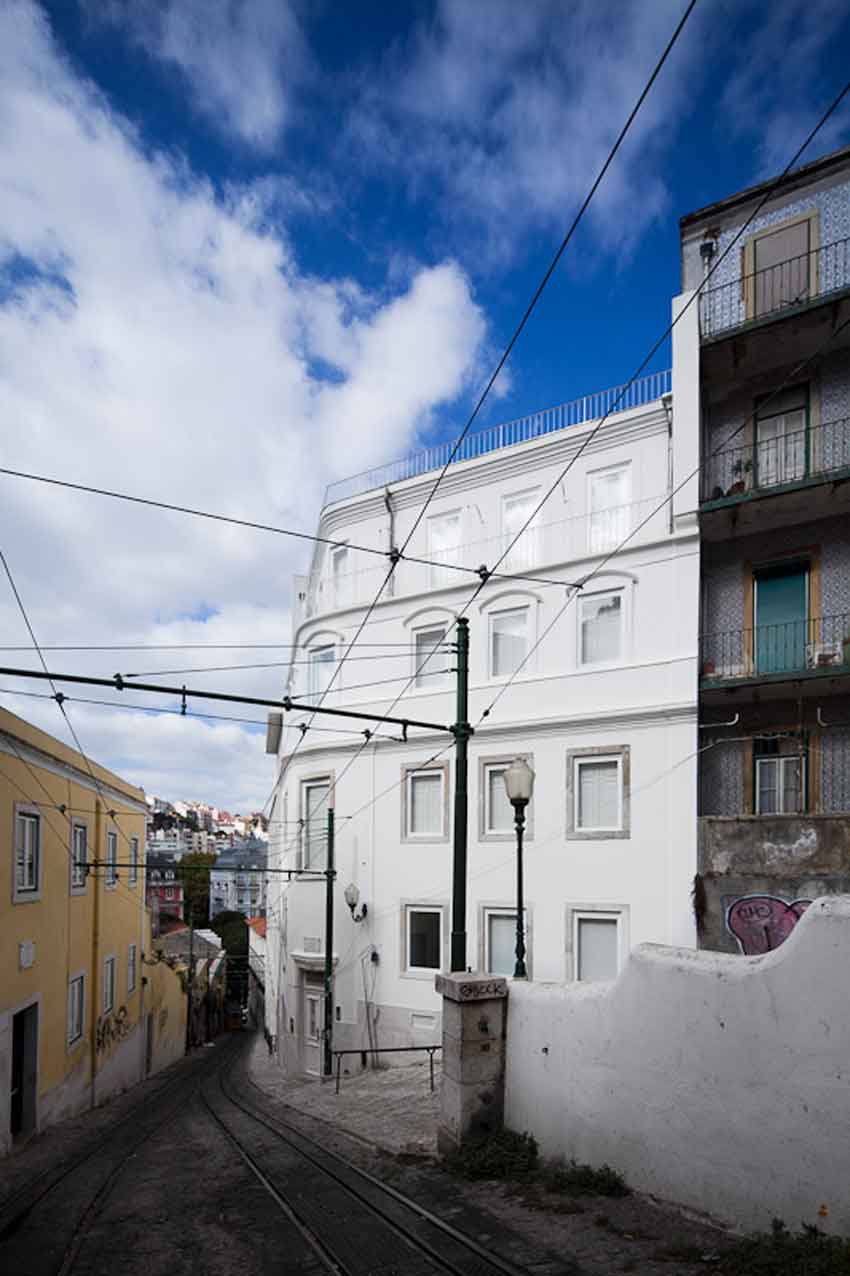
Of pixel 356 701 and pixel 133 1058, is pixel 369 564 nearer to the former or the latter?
pixel 356 701

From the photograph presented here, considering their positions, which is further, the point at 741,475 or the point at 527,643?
the point at 527,643

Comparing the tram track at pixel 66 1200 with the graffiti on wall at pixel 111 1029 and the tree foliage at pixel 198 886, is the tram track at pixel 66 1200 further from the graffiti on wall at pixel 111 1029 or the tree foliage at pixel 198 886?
the tree foliage at pixel 198 886

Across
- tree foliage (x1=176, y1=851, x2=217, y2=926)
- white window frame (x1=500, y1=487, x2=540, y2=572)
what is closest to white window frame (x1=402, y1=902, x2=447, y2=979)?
white window frame (x1=500, y1=487, x2=540, y2=572)

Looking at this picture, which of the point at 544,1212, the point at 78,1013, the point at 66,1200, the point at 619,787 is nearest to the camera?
the point at 544,1212

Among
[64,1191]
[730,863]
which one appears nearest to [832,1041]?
[64,1191]

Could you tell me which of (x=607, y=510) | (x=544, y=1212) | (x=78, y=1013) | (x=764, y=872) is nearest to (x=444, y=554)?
(x=607, y=510)

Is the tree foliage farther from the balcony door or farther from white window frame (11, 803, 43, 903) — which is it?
the balcony door

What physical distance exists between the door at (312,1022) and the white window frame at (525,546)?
11.3 m

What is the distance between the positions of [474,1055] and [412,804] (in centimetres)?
1202

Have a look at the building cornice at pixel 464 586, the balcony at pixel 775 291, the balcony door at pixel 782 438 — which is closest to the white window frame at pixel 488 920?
the building cornice at pixel 464 586

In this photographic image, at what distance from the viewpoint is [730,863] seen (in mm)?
16047

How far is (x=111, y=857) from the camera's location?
24.2 metres

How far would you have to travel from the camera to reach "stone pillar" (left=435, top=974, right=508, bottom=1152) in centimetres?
923

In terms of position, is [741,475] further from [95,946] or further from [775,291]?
[95,946]
